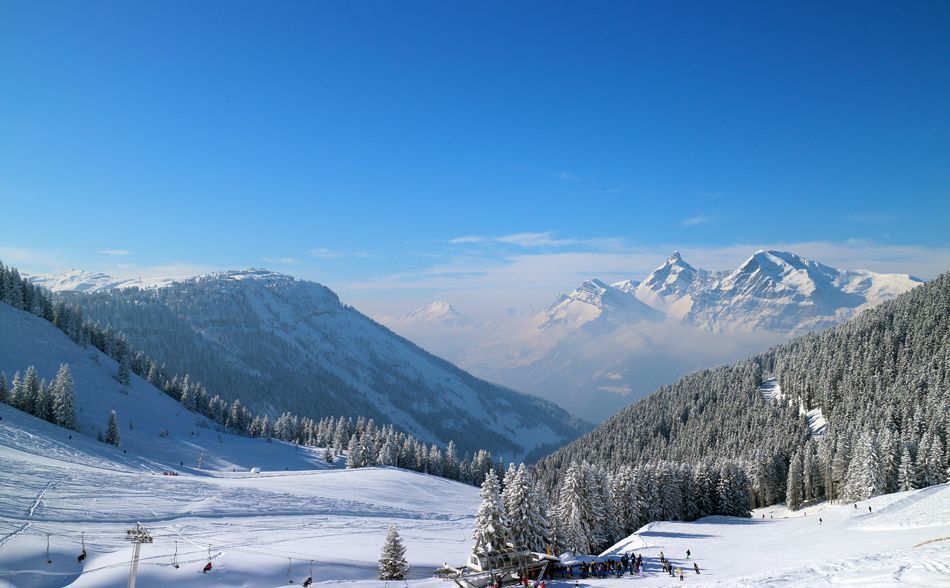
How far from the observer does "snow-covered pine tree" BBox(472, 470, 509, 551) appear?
41.1 m

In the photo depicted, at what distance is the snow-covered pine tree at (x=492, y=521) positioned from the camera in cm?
4106

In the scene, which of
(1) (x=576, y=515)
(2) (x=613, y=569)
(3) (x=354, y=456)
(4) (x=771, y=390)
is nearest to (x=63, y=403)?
(3) (x=354, y=456)

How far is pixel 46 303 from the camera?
5404 inches

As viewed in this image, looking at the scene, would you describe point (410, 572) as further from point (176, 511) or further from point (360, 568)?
point (176, 511)

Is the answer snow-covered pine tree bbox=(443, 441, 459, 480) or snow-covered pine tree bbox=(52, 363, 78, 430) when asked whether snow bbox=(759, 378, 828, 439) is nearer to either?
snow-covered pine tree bbox=(443, 441, 459, 480)

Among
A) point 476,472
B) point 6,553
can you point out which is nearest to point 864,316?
point 476,472

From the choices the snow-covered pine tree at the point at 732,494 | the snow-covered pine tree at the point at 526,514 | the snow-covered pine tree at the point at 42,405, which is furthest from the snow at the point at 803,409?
the snow-covered pine tree at the point at 42,405

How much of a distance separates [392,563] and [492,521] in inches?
336

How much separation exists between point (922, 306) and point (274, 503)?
15488 cm

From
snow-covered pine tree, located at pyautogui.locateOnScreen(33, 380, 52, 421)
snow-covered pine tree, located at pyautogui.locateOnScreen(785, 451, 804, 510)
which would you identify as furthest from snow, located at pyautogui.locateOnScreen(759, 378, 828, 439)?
snow-covered pine tree, located at pyautogui.locateOnScreen(33, 380, 52, 421)

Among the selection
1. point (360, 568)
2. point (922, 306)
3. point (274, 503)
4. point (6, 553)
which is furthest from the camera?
point (922, 306)

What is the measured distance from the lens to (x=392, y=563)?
3762cm

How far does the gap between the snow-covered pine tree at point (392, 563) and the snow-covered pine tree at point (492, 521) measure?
6.40 meters

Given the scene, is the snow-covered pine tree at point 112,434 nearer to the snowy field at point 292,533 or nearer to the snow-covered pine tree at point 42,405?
the snowy field at point 292,533
